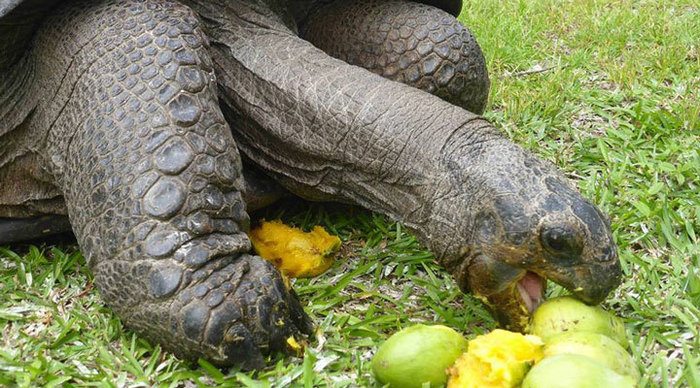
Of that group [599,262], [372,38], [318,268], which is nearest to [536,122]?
[372,38]

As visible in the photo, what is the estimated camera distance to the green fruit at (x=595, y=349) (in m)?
1.86

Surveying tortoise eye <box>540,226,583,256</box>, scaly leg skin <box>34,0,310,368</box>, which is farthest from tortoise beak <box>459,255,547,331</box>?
scaly leg skin <box>34,0,310,368</box>

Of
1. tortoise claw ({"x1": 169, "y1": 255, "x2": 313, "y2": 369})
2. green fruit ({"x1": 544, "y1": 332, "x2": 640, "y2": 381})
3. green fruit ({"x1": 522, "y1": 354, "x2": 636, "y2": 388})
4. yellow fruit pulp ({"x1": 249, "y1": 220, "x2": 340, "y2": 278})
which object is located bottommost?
yellow fruit pulp ({"x1": 249, "y1": 220, "x2": 340, "y2": 278})

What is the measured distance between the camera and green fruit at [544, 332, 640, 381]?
6.10 feet

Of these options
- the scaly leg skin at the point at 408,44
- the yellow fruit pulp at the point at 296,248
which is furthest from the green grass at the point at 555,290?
the scaly leg skin at the point at 408,44

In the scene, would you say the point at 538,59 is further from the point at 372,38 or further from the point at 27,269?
the point at 27,269

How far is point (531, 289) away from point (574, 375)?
54cm

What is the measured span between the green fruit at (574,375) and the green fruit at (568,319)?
10.4 inches

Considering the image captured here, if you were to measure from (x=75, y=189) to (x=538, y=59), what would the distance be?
3241 millimetres

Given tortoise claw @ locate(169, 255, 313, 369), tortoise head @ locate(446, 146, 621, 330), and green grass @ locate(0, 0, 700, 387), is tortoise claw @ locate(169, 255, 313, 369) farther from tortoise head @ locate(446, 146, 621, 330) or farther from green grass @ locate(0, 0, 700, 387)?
tortoise head @ locate(446, 146, 621, 330)

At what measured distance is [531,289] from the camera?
7.26 feet

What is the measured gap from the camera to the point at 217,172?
239 centimetres

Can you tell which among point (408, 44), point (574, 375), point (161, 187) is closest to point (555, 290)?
point (574, 375)

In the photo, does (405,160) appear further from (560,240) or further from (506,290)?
(560,240)
